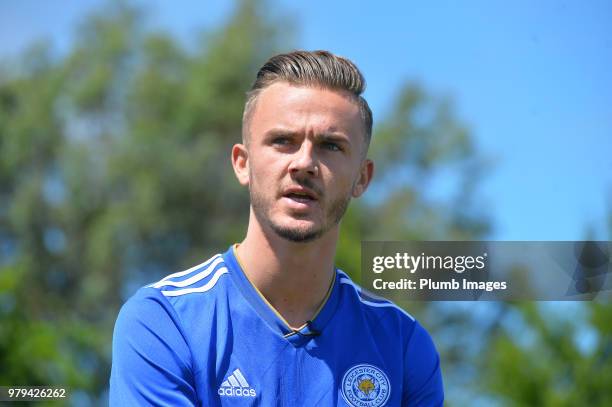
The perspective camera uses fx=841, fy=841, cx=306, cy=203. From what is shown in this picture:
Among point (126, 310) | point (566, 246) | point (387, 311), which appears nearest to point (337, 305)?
point (387, 311)

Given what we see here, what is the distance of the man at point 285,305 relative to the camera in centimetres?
188

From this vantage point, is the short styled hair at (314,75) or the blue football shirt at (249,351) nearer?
the blue football shirt at (249,351)

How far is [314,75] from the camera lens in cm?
203

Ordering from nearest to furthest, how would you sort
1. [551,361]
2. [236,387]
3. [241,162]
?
1. [236,387]
2. [241,162]
3. [551,361]

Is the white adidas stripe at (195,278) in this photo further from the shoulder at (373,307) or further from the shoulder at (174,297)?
the shoulder at (373,307)

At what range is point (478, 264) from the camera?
3.97 metres

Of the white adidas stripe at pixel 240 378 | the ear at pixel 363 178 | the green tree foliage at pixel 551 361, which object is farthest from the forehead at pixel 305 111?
the green tree foliage at pixel 551 361

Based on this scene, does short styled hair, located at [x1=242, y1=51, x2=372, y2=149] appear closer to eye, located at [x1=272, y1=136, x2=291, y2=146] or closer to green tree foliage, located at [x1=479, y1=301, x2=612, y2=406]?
eye, located at [x1=272, y1=136, x2=291, y2=146]

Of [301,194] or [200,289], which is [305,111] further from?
[200,289]

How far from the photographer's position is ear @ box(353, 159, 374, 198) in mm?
2122

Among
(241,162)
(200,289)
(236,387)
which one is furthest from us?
(241,162)

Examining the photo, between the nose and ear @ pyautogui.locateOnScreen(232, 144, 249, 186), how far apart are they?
0.20 m

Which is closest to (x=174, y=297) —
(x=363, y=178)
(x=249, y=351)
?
(x=249, y=351)

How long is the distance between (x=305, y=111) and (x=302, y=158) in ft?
0.43
